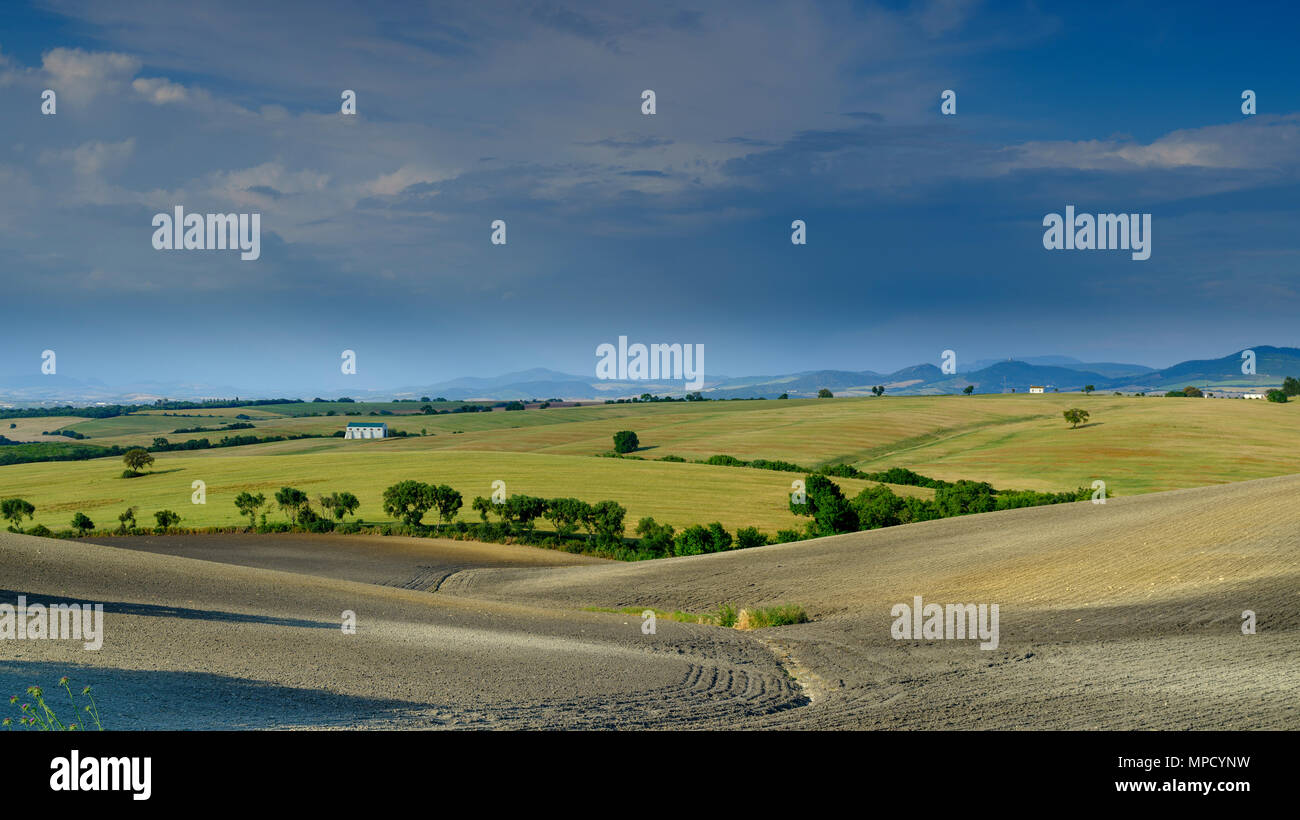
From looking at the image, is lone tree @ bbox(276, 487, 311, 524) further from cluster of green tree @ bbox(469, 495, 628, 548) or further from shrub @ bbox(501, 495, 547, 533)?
shrub @ bbox(501, 495, 547, 533)

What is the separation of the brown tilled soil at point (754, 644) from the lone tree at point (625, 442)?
240ft

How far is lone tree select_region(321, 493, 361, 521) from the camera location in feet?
226

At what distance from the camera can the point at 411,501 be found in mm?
65625

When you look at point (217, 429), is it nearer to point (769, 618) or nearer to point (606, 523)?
point (606, 523)

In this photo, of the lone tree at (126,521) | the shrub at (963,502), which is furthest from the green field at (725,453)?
the shrub at (963,502)

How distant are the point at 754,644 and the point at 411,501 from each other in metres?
47.2

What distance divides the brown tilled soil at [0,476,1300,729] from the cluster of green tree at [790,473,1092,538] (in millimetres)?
20328

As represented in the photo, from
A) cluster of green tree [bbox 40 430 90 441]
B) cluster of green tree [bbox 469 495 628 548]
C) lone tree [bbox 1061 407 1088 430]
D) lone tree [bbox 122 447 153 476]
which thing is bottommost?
cluster of green tree [bbox 469 495 628 548]

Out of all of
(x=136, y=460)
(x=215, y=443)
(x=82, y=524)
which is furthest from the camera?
(x=215, y=443)

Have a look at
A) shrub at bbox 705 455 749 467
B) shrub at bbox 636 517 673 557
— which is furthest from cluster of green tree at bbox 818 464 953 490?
shrub at bbox 636 517 673 557

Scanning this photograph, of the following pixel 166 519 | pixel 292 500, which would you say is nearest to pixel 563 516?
pixel 292 500

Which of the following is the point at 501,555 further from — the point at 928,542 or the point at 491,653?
the point at 491,653
